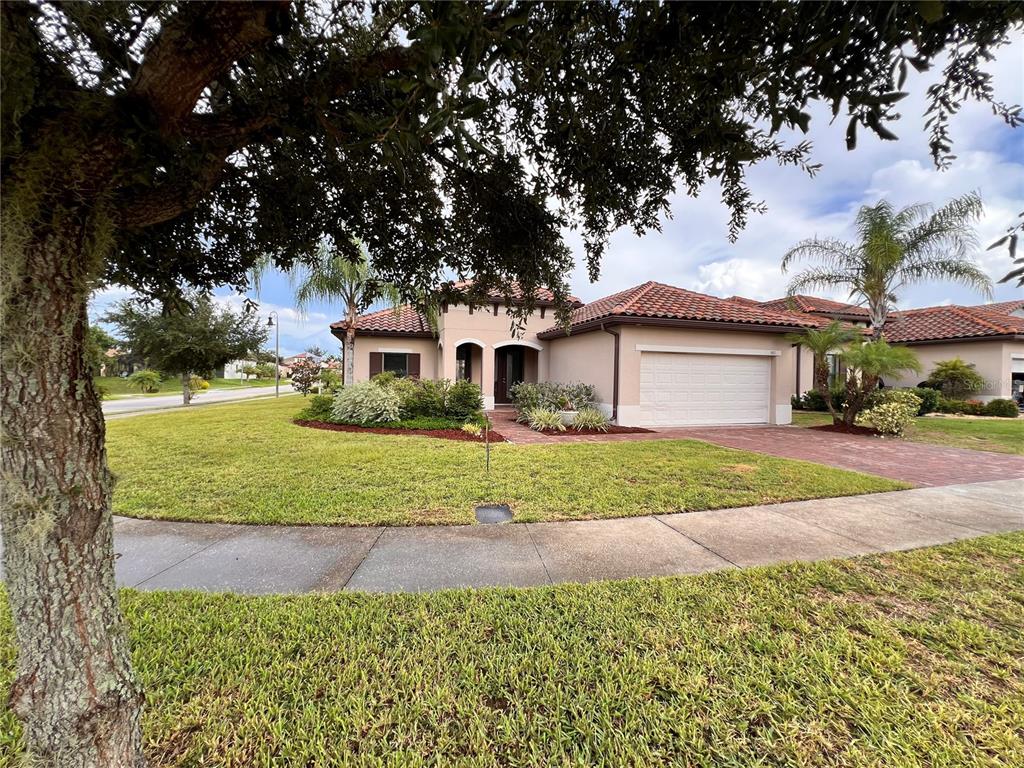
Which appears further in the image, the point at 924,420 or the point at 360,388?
the point at 924,420

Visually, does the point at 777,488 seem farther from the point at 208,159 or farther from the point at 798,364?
the point at 798,364

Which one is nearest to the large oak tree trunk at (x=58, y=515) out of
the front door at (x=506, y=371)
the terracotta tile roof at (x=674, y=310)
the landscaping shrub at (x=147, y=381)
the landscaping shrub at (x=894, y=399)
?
the terracotta tile roof at (x=674, y=310)

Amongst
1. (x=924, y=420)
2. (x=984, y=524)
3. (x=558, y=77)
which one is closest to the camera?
(x=558, y=77)

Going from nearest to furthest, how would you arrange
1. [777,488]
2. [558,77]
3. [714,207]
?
[558,77] < [714,207] < [777,488]

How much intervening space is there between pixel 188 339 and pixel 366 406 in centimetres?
1289

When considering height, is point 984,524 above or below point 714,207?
below

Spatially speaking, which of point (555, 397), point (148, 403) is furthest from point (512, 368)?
point (148, 403)

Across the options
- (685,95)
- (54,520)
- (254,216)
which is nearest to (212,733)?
(54,520)

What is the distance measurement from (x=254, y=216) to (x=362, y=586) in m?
2.91

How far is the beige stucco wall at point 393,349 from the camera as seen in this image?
1812 centimetres

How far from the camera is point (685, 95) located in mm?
2100

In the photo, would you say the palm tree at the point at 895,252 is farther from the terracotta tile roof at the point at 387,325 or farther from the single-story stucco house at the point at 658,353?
the terracotta tile roof at the point at 387,325

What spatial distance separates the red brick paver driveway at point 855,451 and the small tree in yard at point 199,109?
772 centimetres

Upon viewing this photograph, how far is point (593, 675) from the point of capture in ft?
7.97
